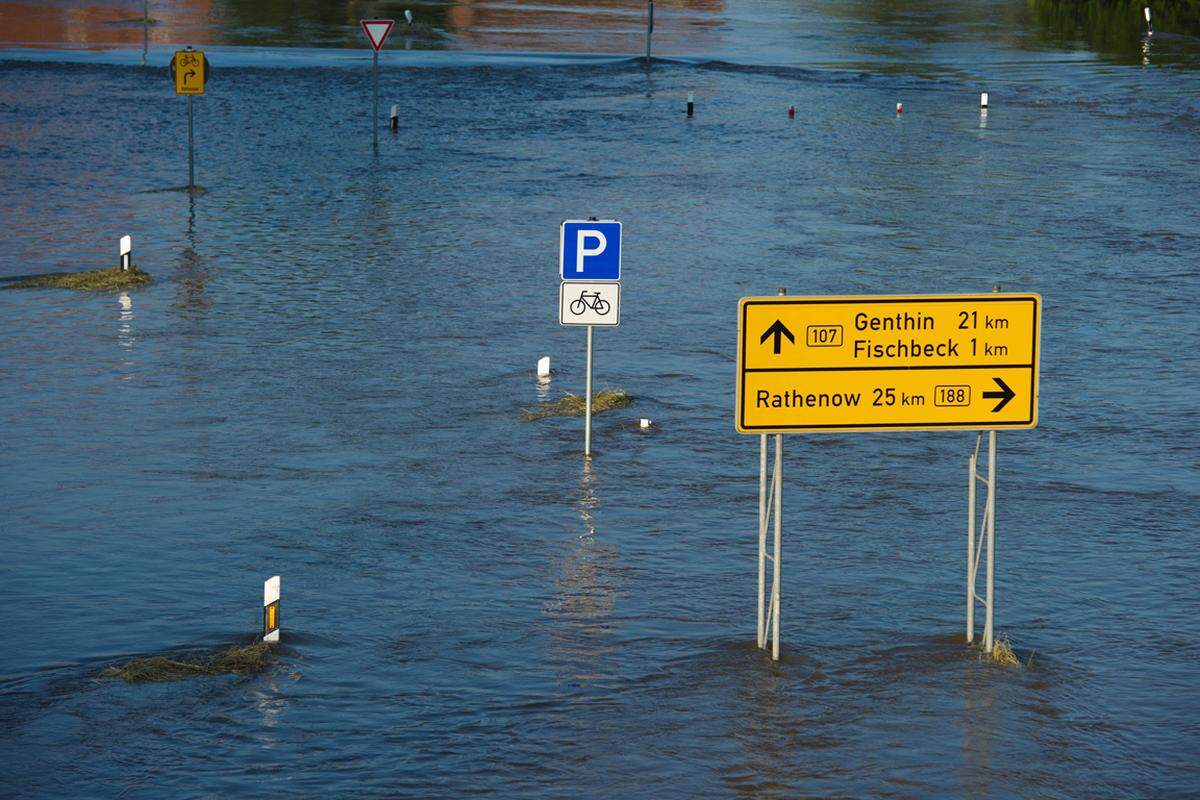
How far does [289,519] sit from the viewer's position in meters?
13.5

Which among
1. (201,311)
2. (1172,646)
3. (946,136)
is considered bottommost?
(1172,646)

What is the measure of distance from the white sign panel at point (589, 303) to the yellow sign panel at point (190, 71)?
14.3 m

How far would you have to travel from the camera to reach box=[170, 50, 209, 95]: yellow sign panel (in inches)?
1107

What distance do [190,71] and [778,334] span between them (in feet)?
64.6

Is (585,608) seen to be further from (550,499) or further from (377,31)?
(377,31)

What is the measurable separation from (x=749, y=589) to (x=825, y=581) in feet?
1.80

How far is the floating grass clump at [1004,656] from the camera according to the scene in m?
10.8

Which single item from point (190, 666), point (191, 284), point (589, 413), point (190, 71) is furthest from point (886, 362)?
point (190, 71)

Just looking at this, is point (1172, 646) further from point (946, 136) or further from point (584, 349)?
point (946, 136)

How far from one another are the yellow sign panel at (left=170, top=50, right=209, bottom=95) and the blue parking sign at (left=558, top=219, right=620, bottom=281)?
1442cm

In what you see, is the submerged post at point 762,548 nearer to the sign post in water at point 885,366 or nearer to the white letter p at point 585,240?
the sign post in water at point 885,366

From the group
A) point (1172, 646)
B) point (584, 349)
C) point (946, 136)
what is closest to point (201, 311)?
point (584, 349)

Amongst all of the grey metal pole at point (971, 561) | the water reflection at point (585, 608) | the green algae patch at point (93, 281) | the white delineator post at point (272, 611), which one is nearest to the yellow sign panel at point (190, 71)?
the green algae patch at point (93, 281)

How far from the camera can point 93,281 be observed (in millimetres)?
22172
